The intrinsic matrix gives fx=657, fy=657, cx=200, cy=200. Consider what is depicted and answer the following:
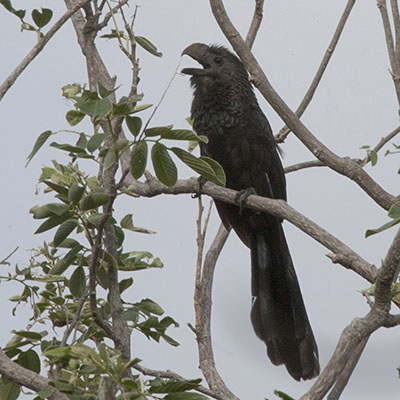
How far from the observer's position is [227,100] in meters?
3.62

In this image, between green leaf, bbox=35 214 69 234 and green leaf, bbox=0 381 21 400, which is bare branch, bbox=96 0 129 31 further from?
green leaf, bbox=0 381 21 400

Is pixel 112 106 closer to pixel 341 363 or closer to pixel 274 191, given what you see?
pixel 341 363

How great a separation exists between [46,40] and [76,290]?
76 centimetres

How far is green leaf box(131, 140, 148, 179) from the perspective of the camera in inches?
63.9

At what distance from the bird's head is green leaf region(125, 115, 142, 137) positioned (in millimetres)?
2029

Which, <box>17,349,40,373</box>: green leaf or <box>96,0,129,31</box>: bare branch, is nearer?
<box>17,349,40,373</box>: green leaf

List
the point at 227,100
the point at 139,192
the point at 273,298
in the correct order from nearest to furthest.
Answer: the point at 139,192 < the point at 273,298 < the point at 227,100

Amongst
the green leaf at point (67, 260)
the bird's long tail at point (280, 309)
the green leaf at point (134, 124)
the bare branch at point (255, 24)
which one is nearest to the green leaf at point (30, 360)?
the green leaf at point (67, 260)

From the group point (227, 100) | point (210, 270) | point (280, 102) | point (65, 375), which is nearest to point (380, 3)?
point (280, 102)

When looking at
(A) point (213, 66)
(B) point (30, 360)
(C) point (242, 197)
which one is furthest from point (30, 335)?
(A) point (213, 66)

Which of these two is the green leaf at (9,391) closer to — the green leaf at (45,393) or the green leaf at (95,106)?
the green leaf at (45,393)

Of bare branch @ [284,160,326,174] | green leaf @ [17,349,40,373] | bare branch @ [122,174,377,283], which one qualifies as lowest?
green leaf @ [17,349,40,373]

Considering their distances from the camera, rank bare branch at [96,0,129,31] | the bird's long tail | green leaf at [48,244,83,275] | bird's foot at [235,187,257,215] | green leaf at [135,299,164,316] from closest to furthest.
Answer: green leaf at [48,244,83,275] → green leaf at [135,299,164,316] → bare branch at [96,0,129,31] → bird's foot at [235,187,257,215] → the bird's long tail

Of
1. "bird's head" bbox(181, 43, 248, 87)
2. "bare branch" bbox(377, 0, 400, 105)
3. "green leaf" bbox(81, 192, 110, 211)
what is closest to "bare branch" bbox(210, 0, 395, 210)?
"bare branch" bbox(377, 0, 400, 105)
